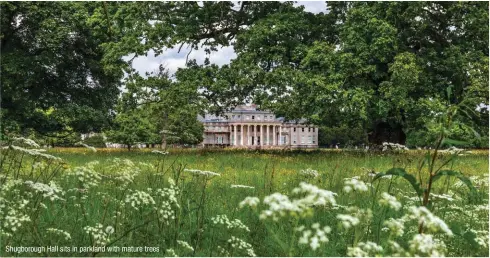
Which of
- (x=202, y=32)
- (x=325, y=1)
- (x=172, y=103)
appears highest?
(x=325, y=1)

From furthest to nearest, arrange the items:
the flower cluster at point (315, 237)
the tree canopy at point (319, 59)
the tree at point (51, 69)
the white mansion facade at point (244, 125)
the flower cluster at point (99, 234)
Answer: the tree at point (51, 69) → the white mansion facade at point (244, 125) → the tree canopy at point (319, 59) → the flower cluster at point (99, 234) → the flower cluster at point (315, 237)

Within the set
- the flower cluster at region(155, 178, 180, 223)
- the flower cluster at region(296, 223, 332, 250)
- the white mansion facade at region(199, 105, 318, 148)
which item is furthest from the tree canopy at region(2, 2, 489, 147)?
the flower cluster at region(296, 223, 332, 250)

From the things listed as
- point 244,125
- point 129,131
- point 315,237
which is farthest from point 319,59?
point 244,125

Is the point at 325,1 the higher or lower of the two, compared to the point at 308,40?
higher

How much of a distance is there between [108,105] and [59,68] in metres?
3.63

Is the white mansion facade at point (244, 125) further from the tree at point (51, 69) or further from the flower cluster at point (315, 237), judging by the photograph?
the flower cluster at point (315, 237)

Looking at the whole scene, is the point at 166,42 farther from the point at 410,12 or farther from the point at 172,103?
the point at 410,12

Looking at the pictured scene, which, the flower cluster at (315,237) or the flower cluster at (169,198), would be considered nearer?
the flower cluster at (315,237)

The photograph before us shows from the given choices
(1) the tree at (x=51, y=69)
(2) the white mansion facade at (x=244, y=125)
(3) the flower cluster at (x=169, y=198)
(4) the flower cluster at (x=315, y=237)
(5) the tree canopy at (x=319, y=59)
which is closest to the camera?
(4) the flower cluster at (x=315, y=237)

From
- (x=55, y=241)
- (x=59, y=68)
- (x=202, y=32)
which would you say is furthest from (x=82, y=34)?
(x=55, y=241)

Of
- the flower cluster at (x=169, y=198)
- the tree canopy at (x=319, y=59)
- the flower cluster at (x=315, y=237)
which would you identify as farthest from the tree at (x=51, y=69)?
the flower cluster at (x=315, y=237)

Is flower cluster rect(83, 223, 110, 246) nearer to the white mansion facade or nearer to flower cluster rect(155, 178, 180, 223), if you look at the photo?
flower cluster rect(155, 178, 180, 223)

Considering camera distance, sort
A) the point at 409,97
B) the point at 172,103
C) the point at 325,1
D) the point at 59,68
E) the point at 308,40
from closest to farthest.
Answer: the point at 409,97 < the point at 172,103 < the point at 308,40 < the point at 325,1 < the point at 59,68

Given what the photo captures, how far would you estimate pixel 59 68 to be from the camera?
2923 cm
